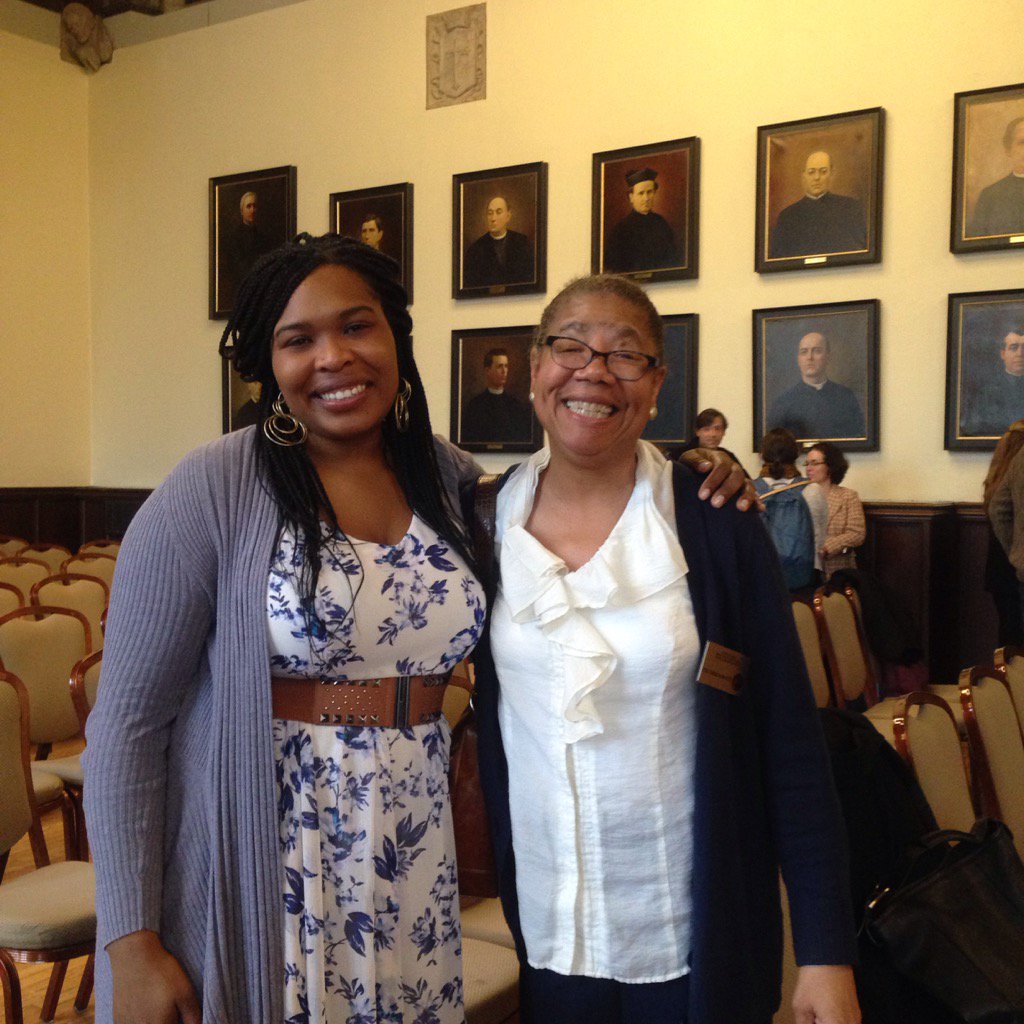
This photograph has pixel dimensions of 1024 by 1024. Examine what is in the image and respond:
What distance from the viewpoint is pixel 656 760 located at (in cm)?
179

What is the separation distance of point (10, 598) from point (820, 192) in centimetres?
683

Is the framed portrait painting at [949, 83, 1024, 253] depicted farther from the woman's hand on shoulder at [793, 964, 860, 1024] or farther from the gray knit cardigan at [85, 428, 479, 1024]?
the gray knit cardigan at [85, 428, 479, 1024]

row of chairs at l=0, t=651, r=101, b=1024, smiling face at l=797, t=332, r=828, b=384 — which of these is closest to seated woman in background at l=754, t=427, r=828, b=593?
smiling face at l=797, t=332, r=828, b=384

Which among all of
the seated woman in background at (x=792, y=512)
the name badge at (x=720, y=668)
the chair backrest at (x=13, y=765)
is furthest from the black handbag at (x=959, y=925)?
the seated woman in background at (x=792, y=512)

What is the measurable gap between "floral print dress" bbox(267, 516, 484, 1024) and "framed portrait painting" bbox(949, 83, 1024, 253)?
319 inches

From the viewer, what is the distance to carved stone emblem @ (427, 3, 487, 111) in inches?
439

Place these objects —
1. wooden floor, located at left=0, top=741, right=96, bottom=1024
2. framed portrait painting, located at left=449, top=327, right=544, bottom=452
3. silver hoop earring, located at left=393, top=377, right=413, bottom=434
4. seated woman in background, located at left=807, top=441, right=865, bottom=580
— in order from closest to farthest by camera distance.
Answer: silver hoop earring, located at left=393, top=377, right=413, bottom=434 → wooden floor, located at left=0, top=741, right=96, bottom=1024 → seated woman in background, located at left=807, top=441, right=865, bottom=580 → framed portrait painting, located at left=449, top=327, right=544, bottom=452

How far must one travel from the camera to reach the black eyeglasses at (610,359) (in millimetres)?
1891

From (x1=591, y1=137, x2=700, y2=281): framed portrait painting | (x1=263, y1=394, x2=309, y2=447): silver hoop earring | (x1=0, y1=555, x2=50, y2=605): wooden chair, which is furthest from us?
(x1=591, y1=137, x2=700, y2=281): framed portrait painting

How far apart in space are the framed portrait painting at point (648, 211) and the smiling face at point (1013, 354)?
2623 mm

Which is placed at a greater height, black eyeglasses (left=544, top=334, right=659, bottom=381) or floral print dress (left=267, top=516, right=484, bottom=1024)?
black eyeglasses (left=544, top=334, right=659, bottom=381)

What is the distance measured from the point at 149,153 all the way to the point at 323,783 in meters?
13.4

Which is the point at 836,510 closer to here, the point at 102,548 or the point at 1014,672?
the point at 1014,672

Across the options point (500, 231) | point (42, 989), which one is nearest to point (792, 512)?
point (500, 231)
